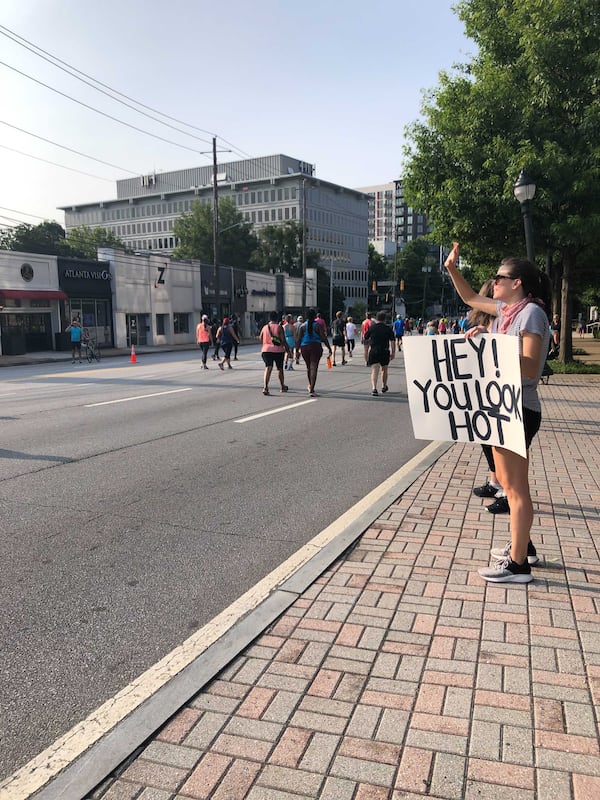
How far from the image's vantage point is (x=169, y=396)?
1403cm

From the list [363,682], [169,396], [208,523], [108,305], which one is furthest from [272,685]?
[108,305]

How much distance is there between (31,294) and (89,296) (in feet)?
16.5

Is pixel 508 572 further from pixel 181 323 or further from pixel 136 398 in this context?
pixel 181 323

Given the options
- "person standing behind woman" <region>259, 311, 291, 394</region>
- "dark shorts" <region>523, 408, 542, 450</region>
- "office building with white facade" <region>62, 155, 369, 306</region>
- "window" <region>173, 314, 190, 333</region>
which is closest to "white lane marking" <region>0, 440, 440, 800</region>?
"dark shorts" <region>523, 408, 542, 450</region>

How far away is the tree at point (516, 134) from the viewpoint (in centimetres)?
1583

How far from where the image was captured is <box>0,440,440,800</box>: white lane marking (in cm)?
240

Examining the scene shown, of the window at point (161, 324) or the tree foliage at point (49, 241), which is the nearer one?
the window at point (161, 324)

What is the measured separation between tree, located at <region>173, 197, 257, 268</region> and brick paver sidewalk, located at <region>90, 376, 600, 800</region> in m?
78.0

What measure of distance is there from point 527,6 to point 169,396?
1365 centimetres

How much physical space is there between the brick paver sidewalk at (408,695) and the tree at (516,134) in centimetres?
1389

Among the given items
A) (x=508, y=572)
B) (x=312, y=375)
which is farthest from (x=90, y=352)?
(x=508, y=572)

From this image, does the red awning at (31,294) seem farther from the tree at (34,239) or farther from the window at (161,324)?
the tree at (34,239)

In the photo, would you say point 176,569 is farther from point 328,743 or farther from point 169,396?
point 169,396

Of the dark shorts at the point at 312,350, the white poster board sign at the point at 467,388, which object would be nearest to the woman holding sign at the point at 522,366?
the white poster board sign at the point at 467,388
